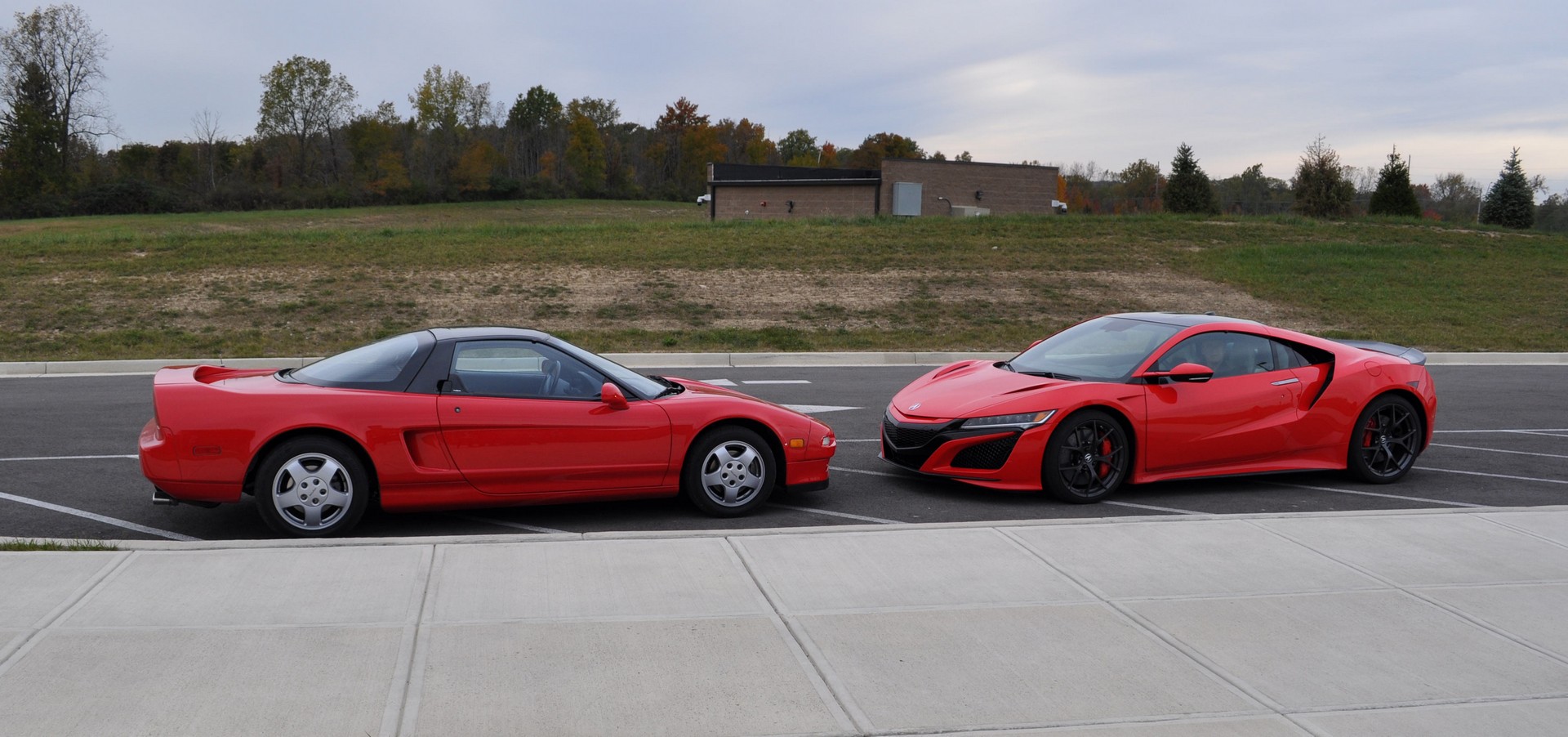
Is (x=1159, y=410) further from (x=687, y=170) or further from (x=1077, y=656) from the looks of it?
(x=687, y=170)

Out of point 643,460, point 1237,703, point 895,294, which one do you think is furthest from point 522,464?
point 895,294

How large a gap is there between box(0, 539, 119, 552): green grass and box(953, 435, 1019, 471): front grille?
4950mm

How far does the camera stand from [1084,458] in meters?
7.54

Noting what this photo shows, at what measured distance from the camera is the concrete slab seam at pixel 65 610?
421 cm

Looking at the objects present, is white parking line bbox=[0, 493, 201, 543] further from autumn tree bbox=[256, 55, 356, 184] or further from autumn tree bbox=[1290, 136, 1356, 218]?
autumn tree bbox=[256, 55, 356, 184]

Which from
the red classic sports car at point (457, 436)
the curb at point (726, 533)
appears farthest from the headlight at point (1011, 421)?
the red classic sports car at point (457, 436)

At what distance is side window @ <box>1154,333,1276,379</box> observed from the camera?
7941 millimetres

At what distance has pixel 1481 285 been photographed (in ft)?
87.6

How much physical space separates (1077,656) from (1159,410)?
360 cm

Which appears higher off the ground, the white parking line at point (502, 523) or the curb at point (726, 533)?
the curb at point (726, 533)

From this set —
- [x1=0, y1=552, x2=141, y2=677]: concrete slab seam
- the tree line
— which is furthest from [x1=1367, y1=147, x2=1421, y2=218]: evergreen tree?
[x1=0, y1=552, x2=141, y2=677]: concrete slab seam

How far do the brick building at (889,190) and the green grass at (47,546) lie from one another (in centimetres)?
4613

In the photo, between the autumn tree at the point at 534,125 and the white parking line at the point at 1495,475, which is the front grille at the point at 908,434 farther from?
the autumn tree at the point at 534,125

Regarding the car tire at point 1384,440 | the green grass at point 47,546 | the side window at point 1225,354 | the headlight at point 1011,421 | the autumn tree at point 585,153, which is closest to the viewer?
the green grass at point 47,546
